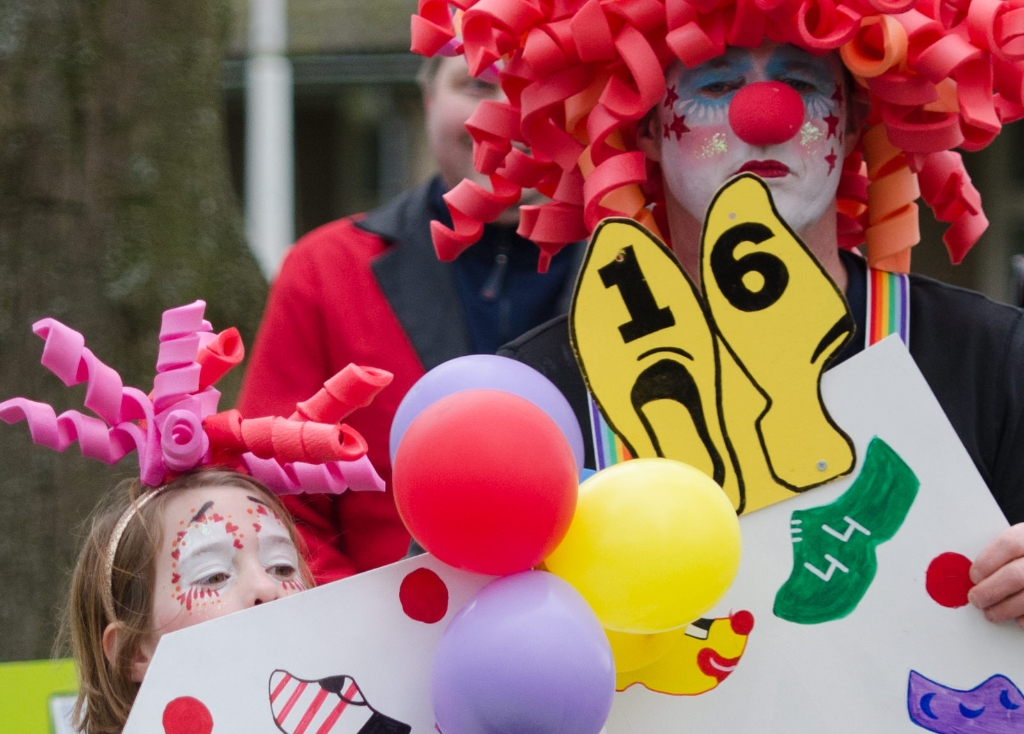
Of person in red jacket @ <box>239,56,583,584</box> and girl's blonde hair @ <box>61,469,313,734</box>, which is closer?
girl's blonde hair @ <box>61,469,313,734</box>

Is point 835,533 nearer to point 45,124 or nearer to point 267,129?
point 45,124

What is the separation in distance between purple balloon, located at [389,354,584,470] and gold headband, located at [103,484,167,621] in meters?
0.42

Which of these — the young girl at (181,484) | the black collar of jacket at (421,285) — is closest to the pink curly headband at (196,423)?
the young girl at (181,484)

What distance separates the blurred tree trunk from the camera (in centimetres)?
321

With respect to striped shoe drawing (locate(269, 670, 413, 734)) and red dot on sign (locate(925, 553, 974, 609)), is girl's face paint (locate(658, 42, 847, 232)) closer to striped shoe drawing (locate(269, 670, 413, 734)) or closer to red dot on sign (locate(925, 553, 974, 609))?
red dot on sign (locate(925, 553, 974, 609))

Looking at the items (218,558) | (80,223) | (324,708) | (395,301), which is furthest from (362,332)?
(324,708)

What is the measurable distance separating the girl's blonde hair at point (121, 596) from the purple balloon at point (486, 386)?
0.33m

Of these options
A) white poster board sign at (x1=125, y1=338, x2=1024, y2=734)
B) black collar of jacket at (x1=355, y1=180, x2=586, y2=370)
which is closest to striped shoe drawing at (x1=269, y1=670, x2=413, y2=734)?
white poster board sign at (x1=125, y1=338, x2=1024, y2=734)

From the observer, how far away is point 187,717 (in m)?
1.63

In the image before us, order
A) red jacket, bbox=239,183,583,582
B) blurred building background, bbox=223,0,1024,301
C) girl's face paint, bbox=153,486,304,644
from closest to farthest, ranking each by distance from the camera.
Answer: girl's face paint, bbox=153,486,304,644 < red jacket, bbox=239,183,583,582 < blurred building background, bbox=223,0,1024,301

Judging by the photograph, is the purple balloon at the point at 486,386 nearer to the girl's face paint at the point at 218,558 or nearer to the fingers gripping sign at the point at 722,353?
the fingers gripping sign at the point at 722,353

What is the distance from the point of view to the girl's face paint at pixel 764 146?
2.04 m

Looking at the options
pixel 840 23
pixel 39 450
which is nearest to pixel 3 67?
pixel 39 450

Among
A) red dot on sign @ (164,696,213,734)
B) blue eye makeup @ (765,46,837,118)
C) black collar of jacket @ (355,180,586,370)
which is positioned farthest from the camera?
black collar of jacket @ (355,180,586,370)
